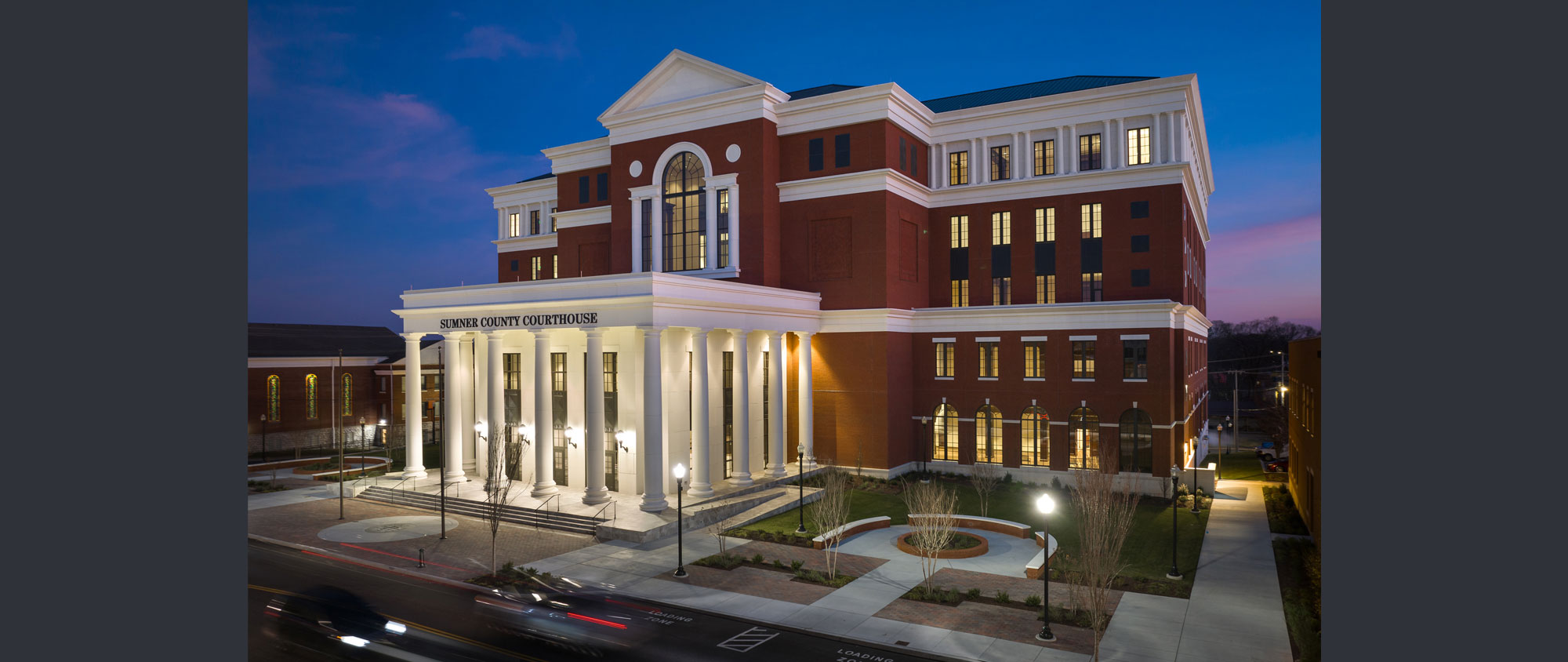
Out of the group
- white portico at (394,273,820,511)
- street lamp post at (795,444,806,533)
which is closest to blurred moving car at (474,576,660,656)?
street lamp post at (795,444,806,533)

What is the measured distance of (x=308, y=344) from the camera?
74000 millimetres

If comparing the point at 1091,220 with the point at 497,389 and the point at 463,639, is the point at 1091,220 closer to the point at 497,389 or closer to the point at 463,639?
the point at 497,389

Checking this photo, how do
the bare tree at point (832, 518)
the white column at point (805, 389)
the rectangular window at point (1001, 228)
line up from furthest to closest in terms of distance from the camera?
the rectangular window at point (1001, 228)
the white column at point (805, 389)
the bare tree at point (832, 518)

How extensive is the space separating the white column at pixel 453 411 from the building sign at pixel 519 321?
0.89 m

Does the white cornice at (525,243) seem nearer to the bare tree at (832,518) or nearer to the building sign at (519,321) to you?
the building sign at (519,321)

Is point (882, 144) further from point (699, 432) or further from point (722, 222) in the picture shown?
point (699, 432)

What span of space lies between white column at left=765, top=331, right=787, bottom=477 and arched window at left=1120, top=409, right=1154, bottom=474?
1721cm

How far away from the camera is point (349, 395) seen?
71250mm

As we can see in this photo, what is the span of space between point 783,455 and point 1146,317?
19.6 meters

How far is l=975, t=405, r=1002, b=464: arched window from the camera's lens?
47406 mm

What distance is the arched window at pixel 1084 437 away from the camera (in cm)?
4472

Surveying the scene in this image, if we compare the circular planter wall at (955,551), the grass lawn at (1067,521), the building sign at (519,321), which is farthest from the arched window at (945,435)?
the building sign at (519,321)

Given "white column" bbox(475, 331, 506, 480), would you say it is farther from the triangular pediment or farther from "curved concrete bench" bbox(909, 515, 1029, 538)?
"curved concrete bench" bbox(909, 515, 1029, 538)

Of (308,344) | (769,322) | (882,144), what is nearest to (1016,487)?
(769,322)
